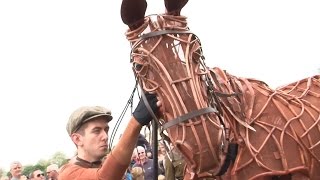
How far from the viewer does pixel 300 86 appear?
4.24 m

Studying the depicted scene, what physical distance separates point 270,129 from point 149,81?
3.50 feet

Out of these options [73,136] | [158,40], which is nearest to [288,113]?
[158,40]

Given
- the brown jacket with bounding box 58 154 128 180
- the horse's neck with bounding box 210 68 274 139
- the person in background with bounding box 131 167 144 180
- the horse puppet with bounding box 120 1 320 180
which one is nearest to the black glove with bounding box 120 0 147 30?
the horse puppet with bounding box 120 1 320 180

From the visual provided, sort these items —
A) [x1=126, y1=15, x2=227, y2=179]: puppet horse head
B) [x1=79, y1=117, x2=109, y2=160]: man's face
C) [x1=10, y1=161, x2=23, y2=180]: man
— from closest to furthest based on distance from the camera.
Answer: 1. [x1=126, y1=15, x2=227, y2=179]: puppet horse head
2. [x1=79, y1=117, x2=109, y2=160]: man's face
3. [x1=10, y1=161, x2=23, y2=180]: man

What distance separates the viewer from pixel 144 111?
303 centimetres

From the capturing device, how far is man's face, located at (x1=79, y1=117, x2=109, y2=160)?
335 cm

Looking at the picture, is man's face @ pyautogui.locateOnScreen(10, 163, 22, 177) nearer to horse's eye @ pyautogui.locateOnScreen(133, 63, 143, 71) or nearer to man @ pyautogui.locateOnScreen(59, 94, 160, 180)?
man @ pyautogui.locateOnScreen(59, 94, 160, 180)

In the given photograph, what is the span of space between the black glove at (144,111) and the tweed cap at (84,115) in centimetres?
42

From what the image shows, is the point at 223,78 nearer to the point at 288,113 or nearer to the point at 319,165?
the point at 288,113

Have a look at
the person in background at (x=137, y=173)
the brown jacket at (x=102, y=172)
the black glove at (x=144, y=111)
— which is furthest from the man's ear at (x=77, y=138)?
the person in background at (x=137, y=173)

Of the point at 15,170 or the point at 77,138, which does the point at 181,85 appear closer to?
the point at 77,138

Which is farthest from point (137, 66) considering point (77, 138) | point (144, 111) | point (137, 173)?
point (137, 173)

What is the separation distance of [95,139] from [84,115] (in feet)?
0.63

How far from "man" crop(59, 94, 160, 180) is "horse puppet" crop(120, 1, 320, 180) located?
0.19 m
